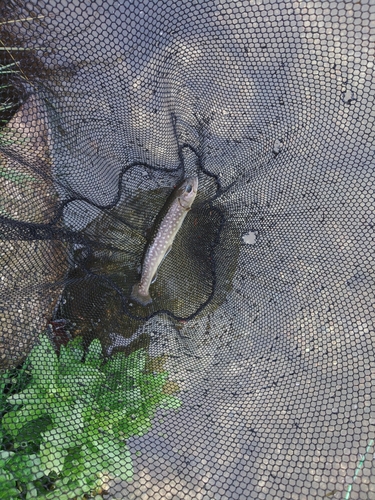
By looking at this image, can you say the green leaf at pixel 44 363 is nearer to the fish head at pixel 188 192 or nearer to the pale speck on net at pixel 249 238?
the fish head at pixel 188 192

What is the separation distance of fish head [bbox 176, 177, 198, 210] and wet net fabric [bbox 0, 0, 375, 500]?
155mm

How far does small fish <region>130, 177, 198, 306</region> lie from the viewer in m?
2.75

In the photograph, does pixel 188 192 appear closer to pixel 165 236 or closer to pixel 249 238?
pixel 165 236

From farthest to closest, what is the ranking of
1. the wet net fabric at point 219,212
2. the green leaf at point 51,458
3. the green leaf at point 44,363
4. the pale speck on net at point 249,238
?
the pale speck on net at point 249,238
the wet net fabric at point 219,212
the green leaf at point 44,363
the green leaf at point 51,458

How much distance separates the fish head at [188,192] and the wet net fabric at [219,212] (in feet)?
0.51

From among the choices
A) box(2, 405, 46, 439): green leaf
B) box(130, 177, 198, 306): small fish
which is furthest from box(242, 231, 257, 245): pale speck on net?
box(2, 405, 46, 439): green leaf

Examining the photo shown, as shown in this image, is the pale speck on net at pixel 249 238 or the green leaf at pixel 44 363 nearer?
the green leaf at pixel 44 363

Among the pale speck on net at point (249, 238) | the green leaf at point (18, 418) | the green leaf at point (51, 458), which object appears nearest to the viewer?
the green leaf at point (51, 458)

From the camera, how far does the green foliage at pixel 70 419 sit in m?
2.04

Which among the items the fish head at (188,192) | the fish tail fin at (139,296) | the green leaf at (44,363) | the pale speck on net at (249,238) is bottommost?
the green leaf at (44,363)

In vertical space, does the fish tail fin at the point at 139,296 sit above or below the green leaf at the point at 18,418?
above

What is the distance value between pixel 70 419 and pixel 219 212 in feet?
5.64

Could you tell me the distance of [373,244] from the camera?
2.75 metres

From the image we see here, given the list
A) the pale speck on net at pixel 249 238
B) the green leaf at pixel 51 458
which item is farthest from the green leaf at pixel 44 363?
the pale speck on net at pixel 249 238
